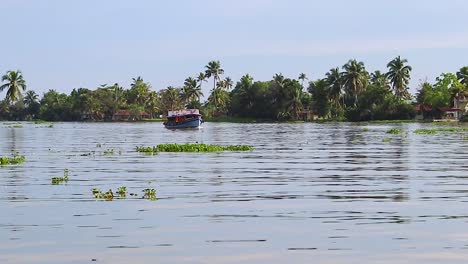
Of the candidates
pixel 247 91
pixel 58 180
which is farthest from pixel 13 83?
pixel 58 180

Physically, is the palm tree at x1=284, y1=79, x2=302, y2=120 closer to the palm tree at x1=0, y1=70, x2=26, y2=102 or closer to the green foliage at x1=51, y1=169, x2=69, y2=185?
the palm tree at x1=0, y1=70, x2=26, y2=102

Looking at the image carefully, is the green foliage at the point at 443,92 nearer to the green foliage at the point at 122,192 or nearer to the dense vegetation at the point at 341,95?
the dense vegetation at the point at 341,95

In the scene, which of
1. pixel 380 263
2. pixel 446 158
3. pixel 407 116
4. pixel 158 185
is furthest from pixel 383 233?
pixel 407 116

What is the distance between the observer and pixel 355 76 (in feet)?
556

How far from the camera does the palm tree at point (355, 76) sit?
16938 centimetres

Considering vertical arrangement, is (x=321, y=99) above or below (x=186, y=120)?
above

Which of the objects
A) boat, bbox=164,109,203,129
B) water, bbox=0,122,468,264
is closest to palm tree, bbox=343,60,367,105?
boat, bbox=164,109,203,129

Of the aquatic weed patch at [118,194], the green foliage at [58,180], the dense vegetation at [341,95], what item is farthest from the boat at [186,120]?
the aquatic weed patch at [118,194]

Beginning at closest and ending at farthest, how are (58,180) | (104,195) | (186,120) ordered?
(104,195)
(58,180)
(186,120)

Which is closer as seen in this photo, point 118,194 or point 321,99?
point 118,194

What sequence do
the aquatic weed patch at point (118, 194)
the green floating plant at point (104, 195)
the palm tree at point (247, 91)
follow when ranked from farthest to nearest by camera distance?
the palm tree at point (247, 91) → the aquatic weed patch at point (118, 194) → the green floating plant at point (104, 195)

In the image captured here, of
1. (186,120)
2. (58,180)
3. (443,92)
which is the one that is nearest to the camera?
(58,180)

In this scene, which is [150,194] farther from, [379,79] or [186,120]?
[379,79]

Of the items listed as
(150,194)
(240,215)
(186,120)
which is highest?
(186,120)
